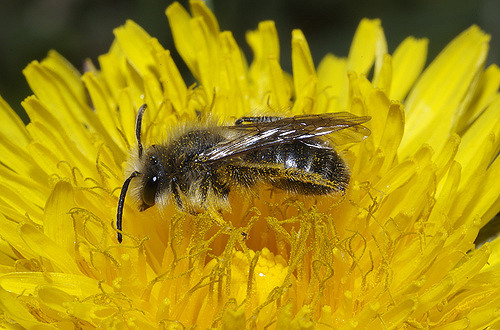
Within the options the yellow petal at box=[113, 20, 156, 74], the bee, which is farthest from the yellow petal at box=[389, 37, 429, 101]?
the yellow petal at box=[113, 20, 156, 74]

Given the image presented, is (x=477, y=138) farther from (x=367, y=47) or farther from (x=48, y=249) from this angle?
(x=48, y=249)

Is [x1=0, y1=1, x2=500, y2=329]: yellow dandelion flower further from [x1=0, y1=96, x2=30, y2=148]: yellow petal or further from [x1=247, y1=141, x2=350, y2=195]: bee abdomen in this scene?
[x1=247, y1=141, x2=350, y2=195]: bee abdomen

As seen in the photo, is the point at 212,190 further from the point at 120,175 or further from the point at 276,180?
the point at 120,175

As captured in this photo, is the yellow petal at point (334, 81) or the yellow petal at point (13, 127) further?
the yellow petal at point (334, 81)

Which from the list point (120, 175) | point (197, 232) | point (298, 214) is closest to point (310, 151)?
point (298, 214)

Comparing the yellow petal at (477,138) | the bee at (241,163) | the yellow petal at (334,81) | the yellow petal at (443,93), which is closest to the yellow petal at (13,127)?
the bee at (241,163)

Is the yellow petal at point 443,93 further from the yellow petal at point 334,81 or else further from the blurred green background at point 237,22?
the blurred green background at point 237,22
